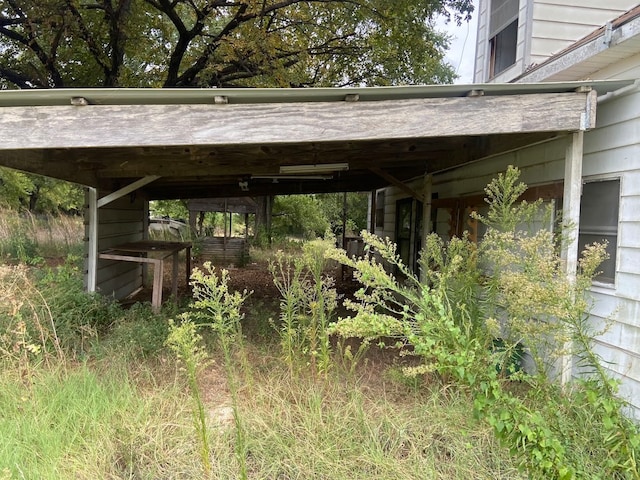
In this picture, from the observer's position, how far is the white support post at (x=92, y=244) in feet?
18.3

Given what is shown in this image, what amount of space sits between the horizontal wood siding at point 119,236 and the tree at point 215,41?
3407 millimetres

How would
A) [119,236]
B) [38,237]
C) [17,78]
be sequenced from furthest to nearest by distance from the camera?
1. [38,237]
2. [17,78]
3. [119,236]

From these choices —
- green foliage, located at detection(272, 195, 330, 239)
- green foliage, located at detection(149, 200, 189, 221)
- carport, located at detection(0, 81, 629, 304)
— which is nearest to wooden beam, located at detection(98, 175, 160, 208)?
carport, located at detection(0, 81, 629, 304)

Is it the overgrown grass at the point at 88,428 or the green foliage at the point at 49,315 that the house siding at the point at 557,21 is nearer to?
the overgrown grass at the point at 88,428

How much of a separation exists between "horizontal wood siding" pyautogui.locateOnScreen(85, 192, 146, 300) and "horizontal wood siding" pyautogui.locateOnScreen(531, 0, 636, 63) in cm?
564

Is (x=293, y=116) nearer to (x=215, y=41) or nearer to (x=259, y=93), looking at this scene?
(x=259, y=93)

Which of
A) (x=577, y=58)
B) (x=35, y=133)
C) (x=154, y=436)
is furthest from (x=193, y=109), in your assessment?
(x=577, y=58)

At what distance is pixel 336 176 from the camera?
293 inches

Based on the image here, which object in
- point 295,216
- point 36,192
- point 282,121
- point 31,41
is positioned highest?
point 31,41

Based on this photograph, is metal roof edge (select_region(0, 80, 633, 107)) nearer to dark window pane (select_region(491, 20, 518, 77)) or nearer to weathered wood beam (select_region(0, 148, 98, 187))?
weathered wood beam (select_region(0, 148, 98, 187))

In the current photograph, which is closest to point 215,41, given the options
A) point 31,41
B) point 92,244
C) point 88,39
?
point 88,39

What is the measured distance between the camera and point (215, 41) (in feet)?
28.9

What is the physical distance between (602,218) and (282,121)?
267 cm

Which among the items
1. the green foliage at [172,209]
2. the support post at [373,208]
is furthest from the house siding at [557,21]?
the green foliage at [172,209]
